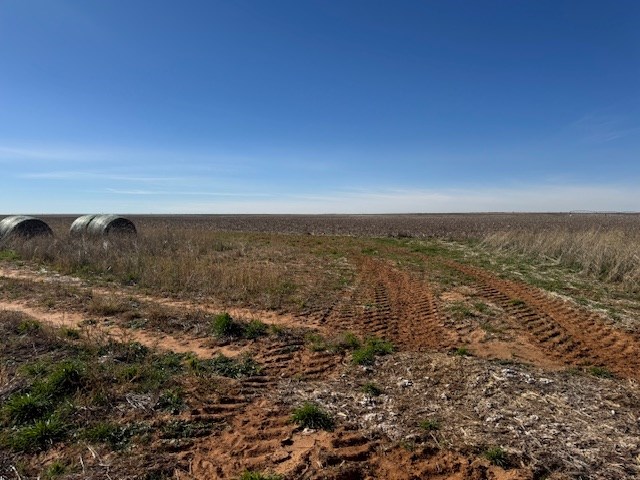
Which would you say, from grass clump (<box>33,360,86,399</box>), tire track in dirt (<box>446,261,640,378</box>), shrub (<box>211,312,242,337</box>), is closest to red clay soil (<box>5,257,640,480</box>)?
tire track in dirt (<box>446,261,640,378</box>)

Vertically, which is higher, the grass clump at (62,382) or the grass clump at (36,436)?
the grass clump at (62,382)

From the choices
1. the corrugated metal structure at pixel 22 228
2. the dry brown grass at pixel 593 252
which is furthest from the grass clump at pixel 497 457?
the corrugated metal structure at pixel 22 228

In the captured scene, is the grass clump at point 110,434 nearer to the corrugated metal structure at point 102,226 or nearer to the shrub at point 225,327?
the shrub at point 225,327

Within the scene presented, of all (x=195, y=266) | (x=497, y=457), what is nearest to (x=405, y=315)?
(x=497, y=457)

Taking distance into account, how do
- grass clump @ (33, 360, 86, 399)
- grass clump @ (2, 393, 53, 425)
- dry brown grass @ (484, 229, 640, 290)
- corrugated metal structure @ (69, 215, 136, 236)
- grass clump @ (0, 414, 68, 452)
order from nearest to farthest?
grass clump @ (0, 414, 68, 452), grass clump @ (2, 393, 53, 425), grass clump @ (33, 360, 86, 399), dry brown grass @ (484, 229, 640, 290), corrugated metal structure @ (69, 215, 136, 236)

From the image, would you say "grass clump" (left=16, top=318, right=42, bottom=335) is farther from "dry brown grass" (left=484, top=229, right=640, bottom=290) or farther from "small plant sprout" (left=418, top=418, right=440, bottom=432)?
"dry brown grass" (left=484, top=229, right=640, bottom=290)

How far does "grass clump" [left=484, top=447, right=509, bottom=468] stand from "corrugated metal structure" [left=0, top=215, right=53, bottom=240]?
22.3 metres

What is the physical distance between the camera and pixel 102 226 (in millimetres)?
20234

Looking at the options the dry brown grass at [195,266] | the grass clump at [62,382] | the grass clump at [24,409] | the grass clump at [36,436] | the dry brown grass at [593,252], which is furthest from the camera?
the dry brown grass at [593,252]

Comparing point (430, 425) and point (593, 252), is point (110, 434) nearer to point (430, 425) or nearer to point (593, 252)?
point (430, 425)

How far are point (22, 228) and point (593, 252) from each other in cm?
2559

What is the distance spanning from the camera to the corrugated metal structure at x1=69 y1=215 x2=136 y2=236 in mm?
20094

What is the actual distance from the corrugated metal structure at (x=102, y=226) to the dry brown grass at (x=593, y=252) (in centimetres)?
1956

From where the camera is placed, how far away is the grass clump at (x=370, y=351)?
604 centimetres
